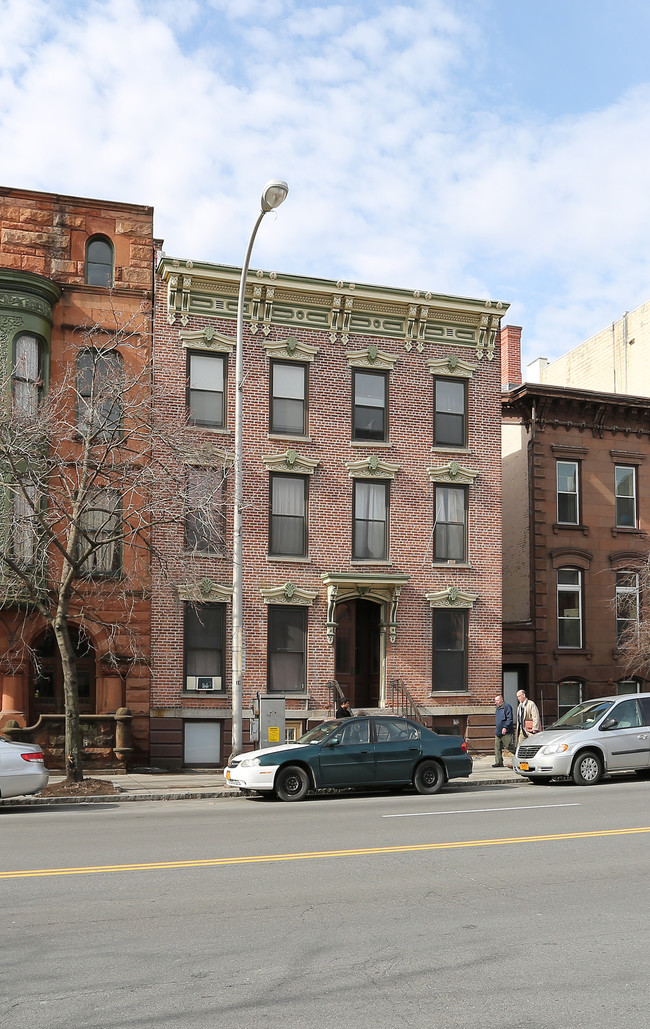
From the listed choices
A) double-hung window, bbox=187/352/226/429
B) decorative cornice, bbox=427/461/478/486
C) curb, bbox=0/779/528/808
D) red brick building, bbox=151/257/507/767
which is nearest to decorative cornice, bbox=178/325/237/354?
red brick building, bbox=151/257/507/767

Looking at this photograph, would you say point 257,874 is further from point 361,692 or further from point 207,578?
point 361,692

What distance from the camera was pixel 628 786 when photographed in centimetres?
1827

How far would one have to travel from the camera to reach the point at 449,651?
2575cm

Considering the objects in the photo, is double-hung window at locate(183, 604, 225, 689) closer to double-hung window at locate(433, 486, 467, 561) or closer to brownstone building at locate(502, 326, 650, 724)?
double-hung window at locate(433, 486, 467, 561)

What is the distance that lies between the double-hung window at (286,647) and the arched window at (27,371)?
7094 mm

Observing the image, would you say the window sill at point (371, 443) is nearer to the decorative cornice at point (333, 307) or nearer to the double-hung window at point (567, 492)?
the decorative cornice at point (333, 307)

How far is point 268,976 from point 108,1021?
1.15 metres

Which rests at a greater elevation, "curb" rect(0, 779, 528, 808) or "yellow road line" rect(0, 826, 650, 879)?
"yellow road line" rect(0, 826, 650, 879)

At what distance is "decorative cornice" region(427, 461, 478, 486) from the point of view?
2591 cm

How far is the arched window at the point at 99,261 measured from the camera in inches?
927

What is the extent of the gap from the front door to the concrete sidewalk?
139 inches

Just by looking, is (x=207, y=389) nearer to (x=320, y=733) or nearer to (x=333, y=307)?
(x=333, y=307)

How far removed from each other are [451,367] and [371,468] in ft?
11.5

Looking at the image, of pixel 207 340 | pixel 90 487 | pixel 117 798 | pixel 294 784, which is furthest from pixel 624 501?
pixel 117 798
